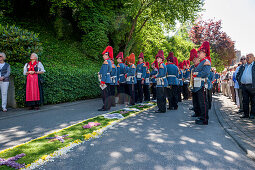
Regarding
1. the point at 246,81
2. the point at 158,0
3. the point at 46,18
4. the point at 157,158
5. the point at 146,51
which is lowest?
the point at 157,158

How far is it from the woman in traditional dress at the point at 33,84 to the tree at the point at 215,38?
85.8 ft

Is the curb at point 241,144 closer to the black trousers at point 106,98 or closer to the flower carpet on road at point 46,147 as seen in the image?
the flower carpet on road at point 46,147

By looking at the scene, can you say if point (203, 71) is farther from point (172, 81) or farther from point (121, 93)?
point (121, 93)

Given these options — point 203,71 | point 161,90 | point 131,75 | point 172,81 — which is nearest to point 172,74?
point 172,81

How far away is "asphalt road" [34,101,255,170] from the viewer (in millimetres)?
3162

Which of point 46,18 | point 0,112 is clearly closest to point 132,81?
point 0,112

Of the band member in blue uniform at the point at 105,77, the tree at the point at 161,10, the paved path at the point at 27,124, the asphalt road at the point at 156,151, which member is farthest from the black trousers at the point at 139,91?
the tree at the point at 161,10

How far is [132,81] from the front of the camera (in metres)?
10.3

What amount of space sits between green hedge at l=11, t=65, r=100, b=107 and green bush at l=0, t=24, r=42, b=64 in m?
1.01

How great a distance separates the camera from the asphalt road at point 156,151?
3162mm

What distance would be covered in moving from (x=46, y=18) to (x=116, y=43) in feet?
21.0

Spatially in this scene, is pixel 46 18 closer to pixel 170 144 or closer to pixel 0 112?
pixel 0 112

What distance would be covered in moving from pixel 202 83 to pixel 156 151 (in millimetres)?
3229

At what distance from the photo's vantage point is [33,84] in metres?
7.69
